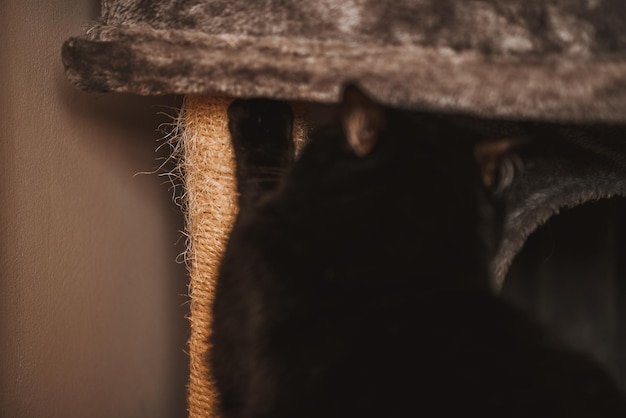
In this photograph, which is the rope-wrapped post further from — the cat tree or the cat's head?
the cat's head

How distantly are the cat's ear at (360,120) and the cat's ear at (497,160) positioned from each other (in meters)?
0.15

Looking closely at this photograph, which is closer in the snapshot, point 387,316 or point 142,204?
point 387,316

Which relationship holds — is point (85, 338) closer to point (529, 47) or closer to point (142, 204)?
point (142, 204)

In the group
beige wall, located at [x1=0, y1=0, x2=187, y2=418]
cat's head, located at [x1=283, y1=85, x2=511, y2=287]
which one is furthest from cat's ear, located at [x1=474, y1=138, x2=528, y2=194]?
beige wall, located at [x1=0, y1=0, x2=187, y2=418]

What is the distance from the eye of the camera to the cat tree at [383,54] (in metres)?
0.81

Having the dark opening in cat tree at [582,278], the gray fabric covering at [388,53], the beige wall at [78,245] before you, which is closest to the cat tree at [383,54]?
the gray fabric covering at [388,53]

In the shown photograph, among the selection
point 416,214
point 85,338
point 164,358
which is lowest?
point 164,358

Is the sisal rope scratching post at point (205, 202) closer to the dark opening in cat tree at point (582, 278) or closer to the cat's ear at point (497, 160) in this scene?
the cat's ear at point (497, 160)

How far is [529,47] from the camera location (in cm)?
86

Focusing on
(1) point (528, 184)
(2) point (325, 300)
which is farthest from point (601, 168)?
(2) point (325, 300)

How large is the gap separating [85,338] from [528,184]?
93 cm

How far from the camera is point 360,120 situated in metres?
0.76

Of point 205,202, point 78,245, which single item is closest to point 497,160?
point 205,202

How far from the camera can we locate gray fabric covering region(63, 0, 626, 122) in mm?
810
